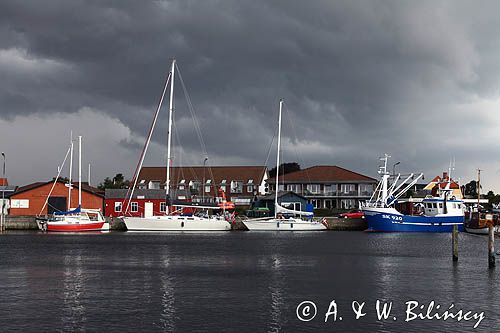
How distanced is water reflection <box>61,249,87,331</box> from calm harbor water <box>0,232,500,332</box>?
6 cm

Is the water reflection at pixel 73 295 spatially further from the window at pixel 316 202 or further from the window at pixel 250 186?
the window at pixel 250 186

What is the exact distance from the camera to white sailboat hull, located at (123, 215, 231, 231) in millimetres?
89125

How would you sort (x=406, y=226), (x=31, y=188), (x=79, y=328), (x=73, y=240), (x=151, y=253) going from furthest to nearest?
1. (x=31, y=188)
2. (x=406, y=226)
3. (x=73, y=240)
4. (x=151, y=253)
5. (x=79, y=328)

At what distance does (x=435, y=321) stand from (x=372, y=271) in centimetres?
1753

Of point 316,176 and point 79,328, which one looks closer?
point 79,328

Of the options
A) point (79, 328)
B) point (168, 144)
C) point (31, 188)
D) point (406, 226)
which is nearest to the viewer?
point (79, 328)

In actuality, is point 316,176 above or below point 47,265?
above

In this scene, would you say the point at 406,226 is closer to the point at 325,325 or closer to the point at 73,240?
the point at 73,240

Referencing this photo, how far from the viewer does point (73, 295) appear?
108ft

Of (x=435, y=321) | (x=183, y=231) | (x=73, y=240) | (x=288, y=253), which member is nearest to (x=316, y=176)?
(x=183, y=231)

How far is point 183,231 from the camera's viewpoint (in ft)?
305

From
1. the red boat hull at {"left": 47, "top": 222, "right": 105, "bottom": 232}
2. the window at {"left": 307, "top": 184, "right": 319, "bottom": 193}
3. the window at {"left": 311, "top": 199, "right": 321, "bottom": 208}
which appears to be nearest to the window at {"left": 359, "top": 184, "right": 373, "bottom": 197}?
the window at {"left": 307, "top": 184, "right": 319, "bottom": 193}

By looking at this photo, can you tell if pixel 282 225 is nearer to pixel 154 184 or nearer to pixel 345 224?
pixel 345 224

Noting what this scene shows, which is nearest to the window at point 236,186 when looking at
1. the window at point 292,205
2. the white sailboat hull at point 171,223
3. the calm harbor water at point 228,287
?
the window at point 292,205
